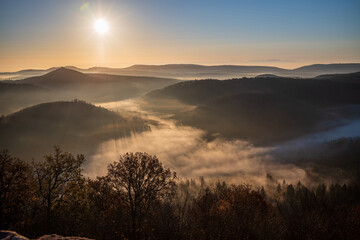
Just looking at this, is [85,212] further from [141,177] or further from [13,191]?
[13,191]

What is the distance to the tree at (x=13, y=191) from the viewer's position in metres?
29.2

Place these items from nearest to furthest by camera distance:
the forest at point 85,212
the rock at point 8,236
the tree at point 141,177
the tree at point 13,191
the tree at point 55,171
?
the rock at point 8,236 < the tree at point 13,191 < the forest at point 85,212 < the tree at point 55,171 < the tree at point 141,177

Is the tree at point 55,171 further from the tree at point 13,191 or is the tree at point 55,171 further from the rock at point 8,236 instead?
the rock at point 8,236

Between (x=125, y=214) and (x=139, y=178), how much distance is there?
7.37 m

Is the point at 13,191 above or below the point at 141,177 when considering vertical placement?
above

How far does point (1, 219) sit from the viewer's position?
28.7m

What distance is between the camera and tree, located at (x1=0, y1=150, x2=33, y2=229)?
29.2m

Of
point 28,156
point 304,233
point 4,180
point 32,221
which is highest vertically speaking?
point 4,180

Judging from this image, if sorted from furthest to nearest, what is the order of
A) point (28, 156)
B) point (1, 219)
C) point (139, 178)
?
point (28, 156)
point (139, 178)
point (1, 219)

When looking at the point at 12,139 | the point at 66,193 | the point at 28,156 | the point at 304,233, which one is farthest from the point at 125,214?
the point at 12,139

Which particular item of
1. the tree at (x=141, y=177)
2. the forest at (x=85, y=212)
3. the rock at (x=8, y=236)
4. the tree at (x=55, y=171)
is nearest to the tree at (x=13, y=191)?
the forest at (x=85, y=212)

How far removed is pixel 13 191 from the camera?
31.3 meters

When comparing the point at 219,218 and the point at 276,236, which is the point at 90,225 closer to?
the point at 219,218

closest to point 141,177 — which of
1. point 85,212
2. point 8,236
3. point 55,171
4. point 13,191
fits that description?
point 85,212
